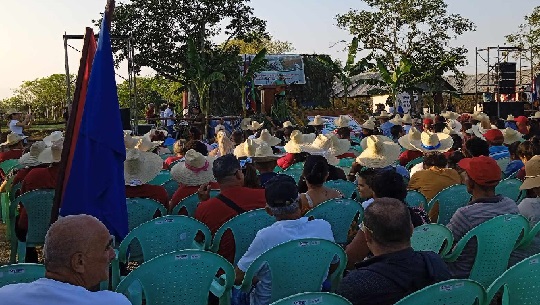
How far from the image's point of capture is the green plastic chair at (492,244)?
4414mm

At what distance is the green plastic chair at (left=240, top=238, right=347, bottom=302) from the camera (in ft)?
12.3

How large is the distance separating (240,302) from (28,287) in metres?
1.93

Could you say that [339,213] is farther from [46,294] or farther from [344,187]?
[46,294]

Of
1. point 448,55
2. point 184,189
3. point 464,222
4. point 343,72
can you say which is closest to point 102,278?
point 464,222

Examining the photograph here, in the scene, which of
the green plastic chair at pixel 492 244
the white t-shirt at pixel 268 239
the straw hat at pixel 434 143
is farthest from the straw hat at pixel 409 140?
the white t-shirt at pixel 268 239

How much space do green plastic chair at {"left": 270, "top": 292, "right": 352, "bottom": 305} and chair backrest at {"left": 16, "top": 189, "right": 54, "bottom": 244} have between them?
4416 mm

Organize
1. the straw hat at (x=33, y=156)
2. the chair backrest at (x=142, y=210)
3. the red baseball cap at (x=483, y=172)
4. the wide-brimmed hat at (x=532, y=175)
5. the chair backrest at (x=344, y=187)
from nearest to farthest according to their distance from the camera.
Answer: the red baseball cap at (x=483, y=172)
the wide-brimmed hat at (x=532, y=175)
the chair backrest at (x=142, y=210)
the chair backrest at (x=344, y=187)
the straw hat at (x=33, y=156)

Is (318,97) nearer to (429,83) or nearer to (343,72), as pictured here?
(429,83)

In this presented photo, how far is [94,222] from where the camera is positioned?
264 centimetres

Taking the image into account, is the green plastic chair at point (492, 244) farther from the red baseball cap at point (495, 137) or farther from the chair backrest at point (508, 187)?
the red baseball cap at point (495, 137)

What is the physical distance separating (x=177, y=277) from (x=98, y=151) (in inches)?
47.5

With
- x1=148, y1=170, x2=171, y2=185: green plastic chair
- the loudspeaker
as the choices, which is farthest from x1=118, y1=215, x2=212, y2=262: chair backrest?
the loudspeaker

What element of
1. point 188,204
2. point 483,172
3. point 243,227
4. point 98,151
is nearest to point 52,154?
point 188,204

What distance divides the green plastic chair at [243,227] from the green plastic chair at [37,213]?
7.81ft
